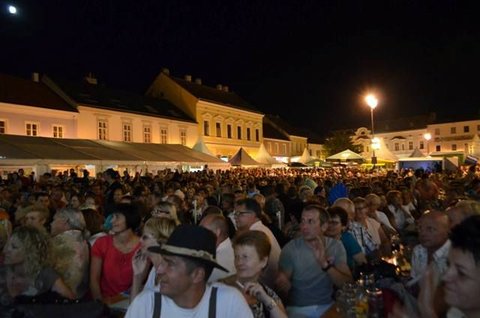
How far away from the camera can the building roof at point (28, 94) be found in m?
27.0

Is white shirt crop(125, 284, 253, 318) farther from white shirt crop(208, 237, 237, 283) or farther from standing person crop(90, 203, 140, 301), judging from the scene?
standing person crop(90, 203, 140, 301)

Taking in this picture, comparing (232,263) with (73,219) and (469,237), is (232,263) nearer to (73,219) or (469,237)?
(73,219)

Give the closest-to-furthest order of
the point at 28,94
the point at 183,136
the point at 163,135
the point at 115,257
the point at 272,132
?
1. the point at 115,257
2. the point at 28,94
3. the point at 163,135
4. the point at 183,136
5. the point at 272,132

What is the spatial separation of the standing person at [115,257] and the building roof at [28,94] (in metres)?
25.0

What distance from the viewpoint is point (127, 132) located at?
34.8 meters

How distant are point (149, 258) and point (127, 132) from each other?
3246cm

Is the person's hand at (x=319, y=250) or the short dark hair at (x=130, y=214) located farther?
the short dark hair at (x=130, y=214)

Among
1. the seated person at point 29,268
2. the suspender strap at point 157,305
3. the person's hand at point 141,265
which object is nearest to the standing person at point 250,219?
the person's hand at point 141,265

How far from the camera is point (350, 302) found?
11.2 feet

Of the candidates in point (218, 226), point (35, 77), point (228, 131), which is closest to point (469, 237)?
point (218, 226)

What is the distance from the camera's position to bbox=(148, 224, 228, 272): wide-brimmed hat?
236cm

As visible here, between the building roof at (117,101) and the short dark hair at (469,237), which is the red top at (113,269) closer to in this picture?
the short dark hair at (469,237)

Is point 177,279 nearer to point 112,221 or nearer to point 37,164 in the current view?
point 112,221

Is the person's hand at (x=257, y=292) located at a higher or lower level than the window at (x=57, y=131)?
lower
